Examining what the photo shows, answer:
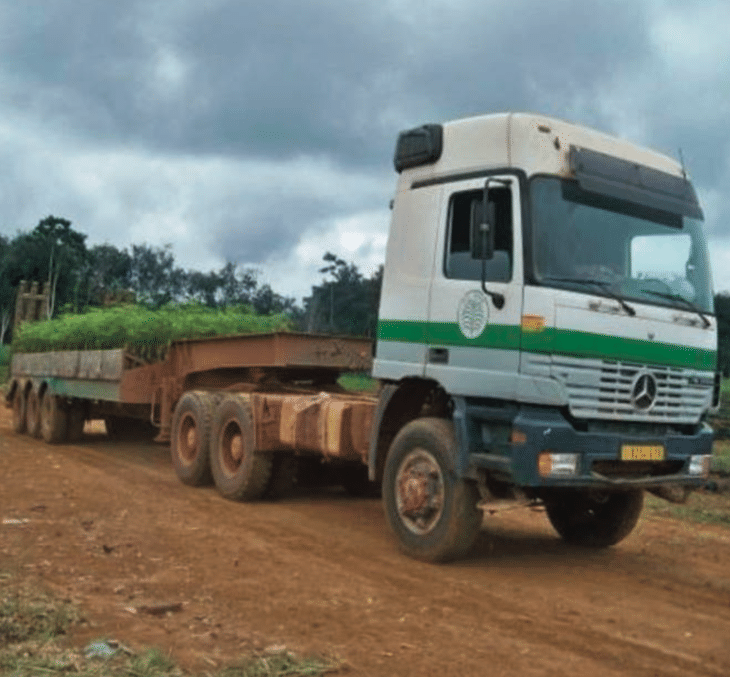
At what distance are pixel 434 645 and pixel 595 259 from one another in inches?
125

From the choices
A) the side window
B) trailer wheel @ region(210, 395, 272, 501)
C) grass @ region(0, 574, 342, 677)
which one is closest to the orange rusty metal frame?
trailer wheel @ region(210, 395, 272, 501)

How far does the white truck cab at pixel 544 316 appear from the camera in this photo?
6.77 m

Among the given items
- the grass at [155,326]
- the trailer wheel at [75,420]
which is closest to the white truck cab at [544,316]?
the grass at [155,326]

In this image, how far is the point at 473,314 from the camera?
7180 mm

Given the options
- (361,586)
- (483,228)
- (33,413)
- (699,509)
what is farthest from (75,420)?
(483,228)

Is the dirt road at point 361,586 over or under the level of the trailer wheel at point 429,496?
under

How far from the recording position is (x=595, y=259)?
7027mm

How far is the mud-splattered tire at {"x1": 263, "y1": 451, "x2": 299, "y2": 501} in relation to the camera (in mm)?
10250

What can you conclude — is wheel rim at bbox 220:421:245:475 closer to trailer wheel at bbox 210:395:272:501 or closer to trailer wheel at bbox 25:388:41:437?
trailer wheel at bbox 210:395:272:501

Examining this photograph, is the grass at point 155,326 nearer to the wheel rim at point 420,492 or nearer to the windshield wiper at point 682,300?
the wheel rim at point 420,492

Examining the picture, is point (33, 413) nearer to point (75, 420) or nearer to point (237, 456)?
point (75, 420)

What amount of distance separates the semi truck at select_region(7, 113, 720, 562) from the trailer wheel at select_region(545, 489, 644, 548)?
20mm

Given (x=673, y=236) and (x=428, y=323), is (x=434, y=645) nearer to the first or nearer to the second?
(x=428, y=323)

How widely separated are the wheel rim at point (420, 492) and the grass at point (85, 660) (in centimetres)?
263
